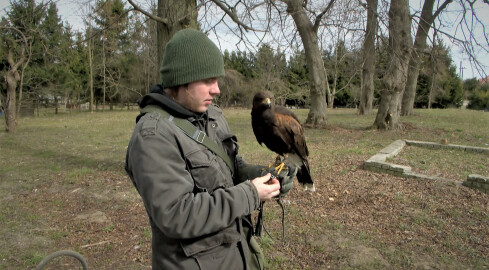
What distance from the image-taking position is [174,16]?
19.9 ft

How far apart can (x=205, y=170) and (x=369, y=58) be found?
55.0 feet

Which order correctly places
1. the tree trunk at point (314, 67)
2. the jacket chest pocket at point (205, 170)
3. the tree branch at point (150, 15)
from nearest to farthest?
the jacket chest pocket at point (205, 170) < the tree branch at point (150, 15) < the tree trunk at point (314, 67)

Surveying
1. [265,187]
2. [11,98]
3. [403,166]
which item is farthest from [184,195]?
[11,98]

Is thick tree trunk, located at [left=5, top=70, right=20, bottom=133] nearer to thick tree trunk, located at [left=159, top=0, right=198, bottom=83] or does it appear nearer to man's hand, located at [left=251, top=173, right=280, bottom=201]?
thick tree trunk, located at [left=159, top=0, right=198, bottom=83]

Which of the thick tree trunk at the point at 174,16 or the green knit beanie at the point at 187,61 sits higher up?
the thick tree trunk at the point at 174,16

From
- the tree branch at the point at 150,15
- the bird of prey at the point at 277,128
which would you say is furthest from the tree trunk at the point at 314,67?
the bird of prey at the point at 277,128

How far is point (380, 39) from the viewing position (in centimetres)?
897

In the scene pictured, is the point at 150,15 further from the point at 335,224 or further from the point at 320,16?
the point at 320,16

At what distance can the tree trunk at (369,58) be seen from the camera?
8.81m

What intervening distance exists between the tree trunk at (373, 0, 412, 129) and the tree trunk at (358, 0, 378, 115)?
927 mm

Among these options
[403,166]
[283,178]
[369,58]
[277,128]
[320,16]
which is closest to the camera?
[283,178]

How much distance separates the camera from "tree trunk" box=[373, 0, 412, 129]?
37.3 feet

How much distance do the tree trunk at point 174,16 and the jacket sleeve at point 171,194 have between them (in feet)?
17.3

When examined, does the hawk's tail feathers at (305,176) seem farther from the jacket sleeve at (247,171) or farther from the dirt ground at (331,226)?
the jacket sleeve at (247,171)
